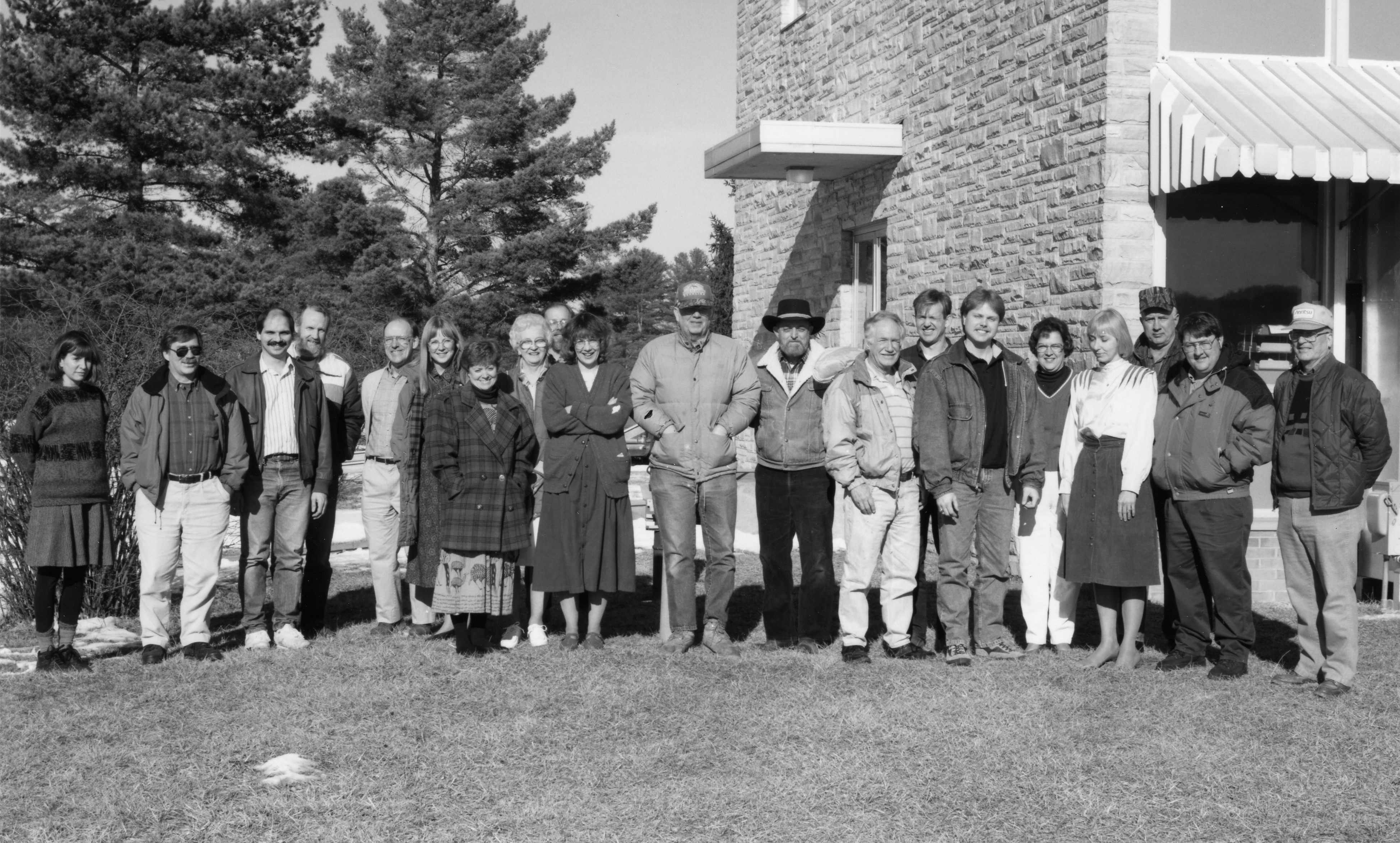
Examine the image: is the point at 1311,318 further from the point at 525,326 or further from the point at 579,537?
the point at 525,326

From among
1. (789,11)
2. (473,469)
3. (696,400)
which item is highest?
(789,11)

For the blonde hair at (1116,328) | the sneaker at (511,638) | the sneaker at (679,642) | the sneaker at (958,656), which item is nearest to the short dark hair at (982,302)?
the blonde hair at (1116,328)

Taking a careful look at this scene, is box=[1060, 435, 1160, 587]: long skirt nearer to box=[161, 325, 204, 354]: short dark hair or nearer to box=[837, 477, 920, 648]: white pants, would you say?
box=[837, 477, 920, 648]: white pants

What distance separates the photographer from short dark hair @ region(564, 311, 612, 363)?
7105 mm

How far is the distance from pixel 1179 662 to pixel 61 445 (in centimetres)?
579

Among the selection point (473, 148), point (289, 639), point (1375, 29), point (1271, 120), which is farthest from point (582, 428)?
point (473, 148)

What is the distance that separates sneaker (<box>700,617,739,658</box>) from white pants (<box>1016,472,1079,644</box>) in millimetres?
1612

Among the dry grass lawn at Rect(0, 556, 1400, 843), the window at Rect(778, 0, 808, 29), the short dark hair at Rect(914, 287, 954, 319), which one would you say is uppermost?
the window at Rect(778, 0, 808, 29)

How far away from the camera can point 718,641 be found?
706 cm

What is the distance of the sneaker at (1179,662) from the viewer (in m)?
6.64

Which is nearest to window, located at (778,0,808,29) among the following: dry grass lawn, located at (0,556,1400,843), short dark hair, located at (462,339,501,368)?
short dark hair, located at (462,339,501,368)

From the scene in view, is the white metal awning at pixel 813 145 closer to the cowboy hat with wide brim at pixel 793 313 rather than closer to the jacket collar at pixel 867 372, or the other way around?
the cowboy hat with wide brim at pixel 793 313

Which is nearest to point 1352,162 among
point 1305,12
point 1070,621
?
point 1305,12

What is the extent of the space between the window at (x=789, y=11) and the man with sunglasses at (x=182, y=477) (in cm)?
1041
